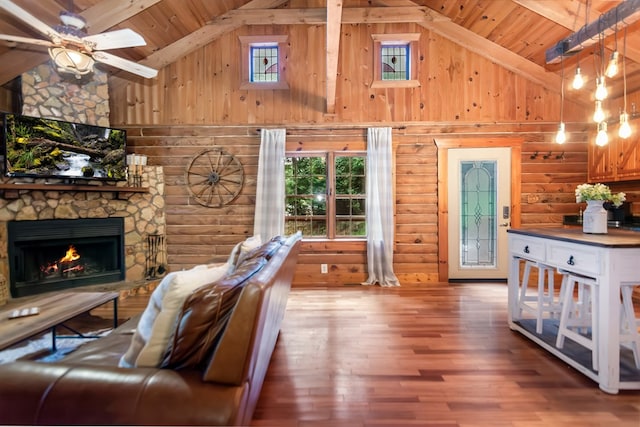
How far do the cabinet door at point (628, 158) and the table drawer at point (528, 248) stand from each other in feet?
7.80

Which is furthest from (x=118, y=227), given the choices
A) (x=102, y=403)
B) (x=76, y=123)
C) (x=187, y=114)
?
(x=102, y=403)

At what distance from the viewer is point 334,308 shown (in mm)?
3664

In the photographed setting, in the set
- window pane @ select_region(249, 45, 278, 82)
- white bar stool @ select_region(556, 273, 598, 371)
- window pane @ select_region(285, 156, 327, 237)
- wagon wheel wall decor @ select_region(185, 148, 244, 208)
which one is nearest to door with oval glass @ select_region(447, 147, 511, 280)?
white bar stool @ select_region(556, 273, 598, 371)

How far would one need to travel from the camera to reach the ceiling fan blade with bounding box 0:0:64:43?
219 cm

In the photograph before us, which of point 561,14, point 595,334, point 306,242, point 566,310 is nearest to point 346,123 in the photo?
point 306,242

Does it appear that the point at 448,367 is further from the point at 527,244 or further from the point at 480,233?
the point at 480,233

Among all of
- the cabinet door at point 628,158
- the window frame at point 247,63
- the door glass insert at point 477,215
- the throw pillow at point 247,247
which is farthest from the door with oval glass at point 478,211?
the throw pillow at point 247,247

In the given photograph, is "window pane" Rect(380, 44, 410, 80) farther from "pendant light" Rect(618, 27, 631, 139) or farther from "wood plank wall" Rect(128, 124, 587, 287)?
"pendant light" Rect(618, 27, 631, 139)

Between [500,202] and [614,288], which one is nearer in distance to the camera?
[614,288]

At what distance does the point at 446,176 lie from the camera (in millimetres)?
4848

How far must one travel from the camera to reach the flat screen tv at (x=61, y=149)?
11.8 ft

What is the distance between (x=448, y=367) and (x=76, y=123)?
5086 millimetres

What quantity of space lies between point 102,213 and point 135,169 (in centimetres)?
76

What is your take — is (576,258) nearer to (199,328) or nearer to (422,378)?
(422,378)
